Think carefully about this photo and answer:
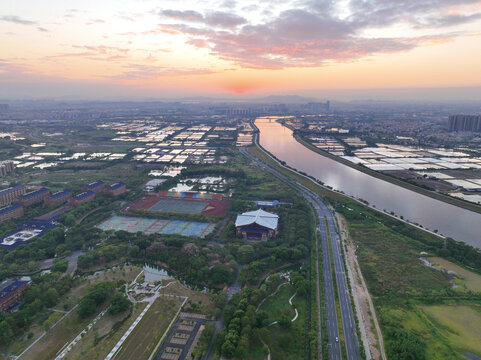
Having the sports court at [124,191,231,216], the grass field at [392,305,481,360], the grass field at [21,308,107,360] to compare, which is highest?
the sports court at [124,191,231,216]

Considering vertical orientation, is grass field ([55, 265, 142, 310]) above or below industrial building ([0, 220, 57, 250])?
below

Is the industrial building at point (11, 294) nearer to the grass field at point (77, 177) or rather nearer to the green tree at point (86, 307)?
the green tree at point (86, 307)

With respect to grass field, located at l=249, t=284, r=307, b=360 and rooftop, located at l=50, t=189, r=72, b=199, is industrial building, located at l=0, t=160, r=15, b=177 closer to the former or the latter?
rooftop, located at l=50, t=189, r=72, b=199

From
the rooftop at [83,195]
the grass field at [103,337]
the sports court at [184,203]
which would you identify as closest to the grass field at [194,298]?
the grass field at [103,337]

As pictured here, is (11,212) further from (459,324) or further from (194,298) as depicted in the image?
(459,324)

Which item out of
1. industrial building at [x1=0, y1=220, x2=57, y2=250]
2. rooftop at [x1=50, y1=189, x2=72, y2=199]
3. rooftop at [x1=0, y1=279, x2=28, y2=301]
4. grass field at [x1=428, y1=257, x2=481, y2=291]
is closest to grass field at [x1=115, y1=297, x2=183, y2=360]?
rooftop at [x1=0, y1=279, x2=28, y2=301]

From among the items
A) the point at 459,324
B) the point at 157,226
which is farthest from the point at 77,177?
the point at 459,324

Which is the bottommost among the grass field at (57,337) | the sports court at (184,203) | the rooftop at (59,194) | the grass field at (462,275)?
the grass field at (57,337)
